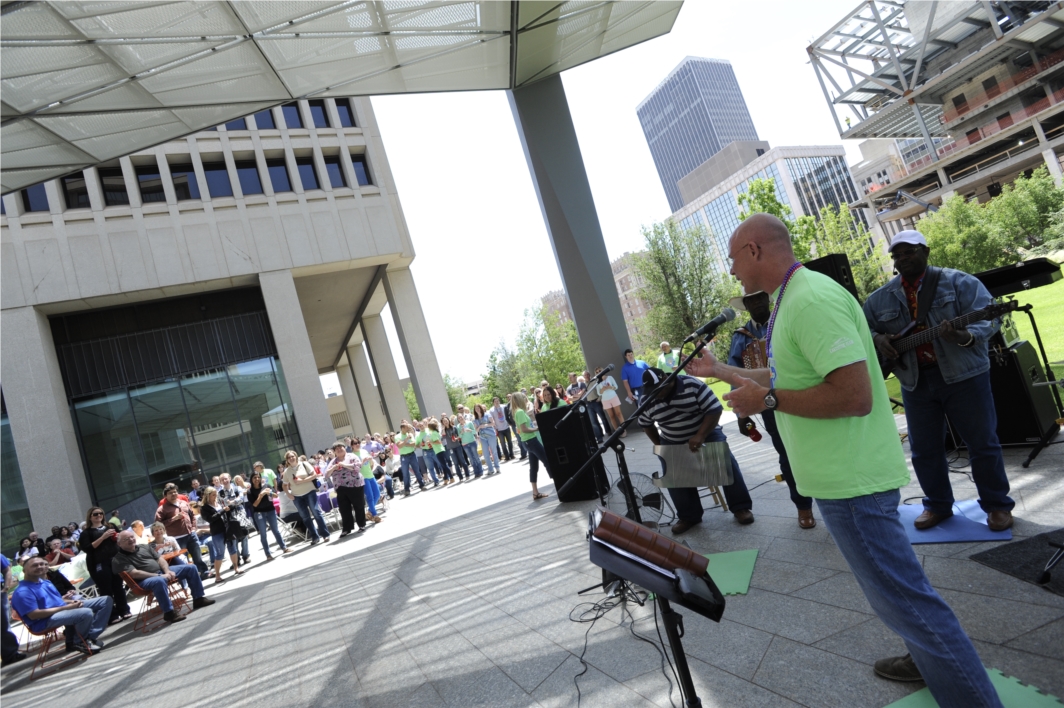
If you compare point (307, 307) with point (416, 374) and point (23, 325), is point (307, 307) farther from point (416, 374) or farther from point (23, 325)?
point (23, 325)

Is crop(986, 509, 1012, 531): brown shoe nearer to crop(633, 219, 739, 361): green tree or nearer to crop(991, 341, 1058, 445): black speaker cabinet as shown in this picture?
crop(991, 341, 1058, 445): black speaker cabinet

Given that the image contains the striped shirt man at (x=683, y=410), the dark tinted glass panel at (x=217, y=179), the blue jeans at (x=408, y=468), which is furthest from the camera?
the dark tinted glass panel at (x=217, y=179)

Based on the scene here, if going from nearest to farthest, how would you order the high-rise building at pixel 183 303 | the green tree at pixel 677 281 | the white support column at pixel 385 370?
1. the high-rise building at pixel 183 303
2. the white support column at pixel 385 370
3. the green tree at pixel 677 281

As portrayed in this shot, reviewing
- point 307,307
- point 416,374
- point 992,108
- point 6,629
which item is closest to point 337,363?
point 307,307

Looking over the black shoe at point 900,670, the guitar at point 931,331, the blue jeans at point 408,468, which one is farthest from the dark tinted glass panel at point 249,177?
the black shoe at point 900,670

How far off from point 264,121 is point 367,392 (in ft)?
61.3

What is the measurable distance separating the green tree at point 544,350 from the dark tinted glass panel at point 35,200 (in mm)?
36186

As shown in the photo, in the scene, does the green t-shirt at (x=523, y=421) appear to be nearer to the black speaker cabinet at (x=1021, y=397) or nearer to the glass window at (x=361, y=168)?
the black speaker cabinet at (x=1021, y=397)

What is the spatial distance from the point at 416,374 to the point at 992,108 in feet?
200

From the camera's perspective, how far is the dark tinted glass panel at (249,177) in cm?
2377

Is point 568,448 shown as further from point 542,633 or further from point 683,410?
point 542,633

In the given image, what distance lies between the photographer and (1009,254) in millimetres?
38500

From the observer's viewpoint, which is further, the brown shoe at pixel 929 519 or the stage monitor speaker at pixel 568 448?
the stage monitor speaker at pixel 568 448

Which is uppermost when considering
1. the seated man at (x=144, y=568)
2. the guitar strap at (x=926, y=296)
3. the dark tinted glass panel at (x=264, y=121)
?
the dark tinted glass panel at (x=264, y=121)
